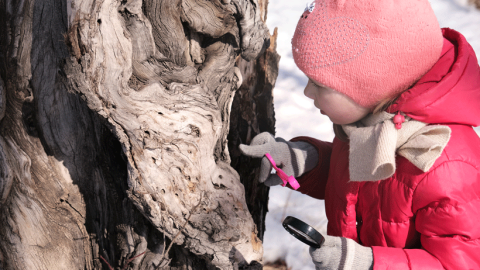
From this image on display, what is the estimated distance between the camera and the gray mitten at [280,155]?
1.70 meters

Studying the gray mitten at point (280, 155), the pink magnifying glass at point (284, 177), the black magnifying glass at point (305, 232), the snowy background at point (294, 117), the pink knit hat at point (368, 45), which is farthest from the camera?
the snowy background at point (294, 117)

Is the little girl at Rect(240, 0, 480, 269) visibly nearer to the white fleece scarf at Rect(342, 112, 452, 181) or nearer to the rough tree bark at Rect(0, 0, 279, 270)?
the white fleece scarf at Rect(342, 112, 452, 181)

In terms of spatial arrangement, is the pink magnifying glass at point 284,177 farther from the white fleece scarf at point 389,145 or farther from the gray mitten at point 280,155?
the white fleece scarf at point 389,145

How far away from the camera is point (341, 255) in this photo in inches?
52.6

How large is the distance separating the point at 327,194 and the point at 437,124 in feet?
2.04

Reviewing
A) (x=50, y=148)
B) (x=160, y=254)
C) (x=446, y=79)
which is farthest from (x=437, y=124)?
(x=50, y=148)

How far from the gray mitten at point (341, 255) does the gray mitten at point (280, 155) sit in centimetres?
44

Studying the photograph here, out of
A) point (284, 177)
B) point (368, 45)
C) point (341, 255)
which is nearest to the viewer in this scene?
point (368, 45)

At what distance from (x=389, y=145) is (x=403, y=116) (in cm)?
13

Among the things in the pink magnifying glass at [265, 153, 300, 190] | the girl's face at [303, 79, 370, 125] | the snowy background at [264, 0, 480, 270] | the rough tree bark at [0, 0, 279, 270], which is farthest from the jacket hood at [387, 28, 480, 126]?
the snowy background at [264, 0, 480, 270]

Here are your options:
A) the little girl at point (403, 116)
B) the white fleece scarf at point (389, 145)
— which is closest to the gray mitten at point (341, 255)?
the little girl at point (403, 116)

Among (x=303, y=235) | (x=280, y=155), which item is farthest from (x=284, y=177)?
(x=303, y=235)

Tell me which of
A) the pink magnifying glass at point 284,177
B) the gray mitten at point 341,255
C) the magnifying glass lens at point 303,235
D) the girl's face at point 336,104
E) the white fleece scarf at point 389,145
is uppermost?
the girl's face at point 336,104

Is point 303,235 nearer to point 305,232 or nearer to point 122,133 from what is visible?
point 305,232
